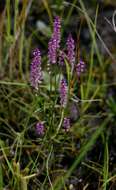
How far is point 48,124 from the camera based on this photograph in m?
1.50

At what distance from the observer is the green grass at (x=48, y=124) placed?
1.45 metres

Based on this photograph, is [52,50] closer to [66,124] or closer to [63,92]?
[63,92]

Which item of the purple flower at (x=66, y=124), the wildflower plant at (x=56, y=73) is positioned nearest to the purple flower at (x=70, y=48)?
the wildflower plant at (x=56, y=73)

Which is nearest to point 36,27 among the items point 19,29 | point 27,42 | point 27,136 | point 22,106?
point 27,42

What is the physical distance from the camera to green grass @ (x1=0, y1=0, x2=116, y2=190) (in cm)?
145

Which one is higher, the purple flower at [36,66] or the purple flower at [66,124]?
the purple flower at [36,66]

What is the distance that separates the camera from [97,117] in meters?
1.75

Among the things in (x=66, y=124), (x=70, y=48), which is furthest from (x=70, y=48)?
(x=66, y=124)

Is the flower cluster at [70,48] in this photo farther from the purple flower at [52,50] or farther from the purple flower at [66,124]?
the purple flower at [66,124]

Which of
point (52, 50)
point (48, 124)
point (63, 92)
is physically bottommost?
point (48, 124)

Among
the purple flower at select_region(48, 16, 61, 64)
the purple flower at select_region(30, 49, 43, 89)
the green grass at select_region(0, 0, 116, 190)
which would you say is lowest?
the green grass at select_region(0, 0, 116, 190)

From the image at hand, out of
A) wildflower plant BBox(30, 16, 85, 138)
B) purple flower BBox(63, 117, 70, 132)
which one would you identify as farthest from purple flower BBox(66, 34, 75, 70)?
purple flower BBox(63, 117, 70, 132)

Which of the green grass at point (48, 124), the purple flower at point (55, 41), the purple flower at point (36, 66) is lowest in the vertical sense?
the green grass at point (48, 124)

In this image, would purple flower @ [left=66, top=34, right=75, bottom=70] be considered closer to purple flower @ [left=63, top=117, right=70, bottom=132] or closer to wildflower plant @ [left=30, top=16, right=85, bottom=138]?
wildflower plant @ [left=30, top=16, right=85, bottom=138]
